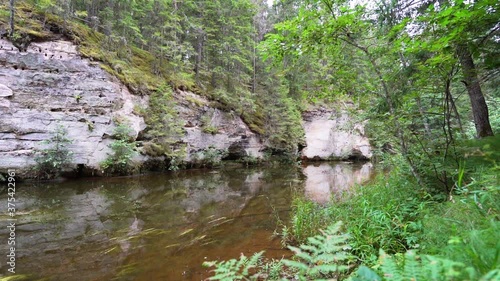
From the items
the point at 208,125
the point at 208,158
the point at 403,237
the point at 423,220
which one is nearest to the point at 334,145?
the point at 208,125

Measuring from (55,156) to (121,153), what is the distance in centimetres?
215

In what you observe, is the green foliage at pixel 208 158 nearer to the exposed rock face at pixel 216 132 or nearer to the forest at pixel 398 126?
the exposed rock face at pixel 216 132

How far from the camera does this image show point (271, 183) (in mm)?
10344

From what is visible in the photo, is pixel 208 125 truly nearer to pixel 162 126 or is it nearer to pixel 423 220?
pixel 162 126

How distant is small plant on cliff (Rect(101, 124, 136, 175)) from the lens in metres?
10.2

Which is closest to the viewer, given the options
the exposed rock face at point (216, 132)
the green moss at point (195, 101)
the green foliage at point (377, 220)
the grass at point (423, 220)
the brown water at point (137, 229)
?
the grass at point (423, 220)

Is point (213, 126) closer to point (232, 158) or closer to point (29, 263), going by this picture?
point (232, 158)

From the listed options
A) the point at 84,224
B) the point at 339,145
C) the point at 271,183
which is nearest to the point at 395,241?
the point at 84,224

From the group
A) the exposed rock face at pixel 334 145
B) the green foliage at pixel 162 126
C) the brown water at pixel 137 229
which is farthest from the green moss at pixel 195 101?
the exposed rock face at pixel 334 145

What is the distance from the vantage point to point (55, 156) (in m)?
9.03

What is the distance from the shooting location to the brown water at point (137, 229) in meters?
3.55

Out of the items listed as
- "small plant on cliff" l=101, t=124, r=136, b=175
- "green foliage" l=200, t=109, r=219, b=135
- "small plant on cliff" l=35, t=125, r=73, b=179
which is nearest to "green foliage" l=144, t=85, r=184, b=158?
"small plant on cliff" l=101, t=124, r=136, b=175

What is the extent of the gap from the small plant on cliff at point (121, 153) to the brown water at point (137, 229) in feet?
5.03

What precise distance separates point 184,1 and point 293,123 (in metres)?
11.0
